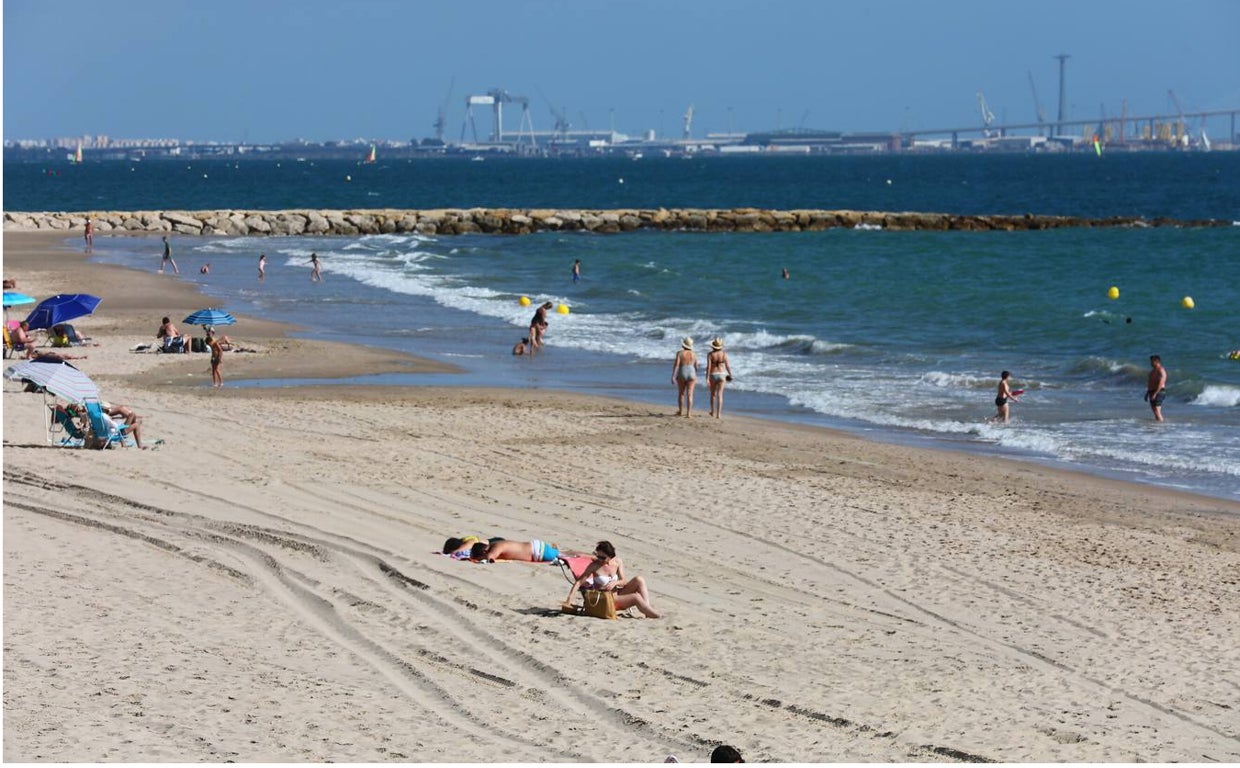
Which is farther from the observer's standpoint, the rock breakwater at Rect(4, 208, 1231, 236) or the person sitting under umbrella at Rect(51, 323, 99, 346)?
the rock breakwater at Rect(4, 208, 1231, 236)

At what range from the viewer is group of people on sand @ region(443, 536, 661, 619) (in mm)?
10477

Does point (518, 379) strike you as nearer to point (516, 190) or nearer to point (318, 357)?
point (318, 357)

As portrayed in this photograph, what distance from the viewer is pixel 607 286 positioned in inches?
1604

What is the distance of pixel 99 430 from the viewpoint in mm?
15836

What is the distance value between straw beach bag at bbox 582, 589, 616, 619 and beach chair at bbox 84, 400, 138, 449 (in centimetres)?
741

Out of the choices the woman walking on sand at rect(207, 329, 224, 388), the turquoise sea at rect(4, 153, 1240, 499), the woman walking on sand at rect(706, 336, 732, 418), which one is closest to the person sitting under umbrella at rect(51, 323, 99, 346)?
the turquoise sea at rect(4, 153, 1240, 499)

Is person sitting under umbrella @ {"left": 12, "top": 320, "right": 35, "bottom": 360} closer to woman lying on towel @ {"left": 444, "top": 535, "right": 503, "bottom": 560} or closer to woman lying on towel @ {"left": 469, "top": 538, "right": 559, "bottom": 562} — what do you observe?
woman lying on towel @ {"left": 444, "top": 535, "right": 503, "bottom": 560}

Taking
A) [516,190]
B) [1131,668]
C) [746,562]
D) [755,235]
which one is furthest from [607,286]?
[516,190]

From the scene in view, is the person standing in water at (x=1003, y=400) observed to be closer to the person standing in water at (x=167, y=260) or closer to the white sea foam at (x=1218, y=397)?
the white sea foam at (x=1218, y=397)

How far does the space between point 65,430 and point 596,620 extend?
8376mm

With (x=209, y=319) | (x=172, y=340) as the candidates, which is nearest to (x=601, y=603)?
(x=209, y=319)

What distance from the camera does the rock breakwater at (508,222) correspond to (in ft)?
204

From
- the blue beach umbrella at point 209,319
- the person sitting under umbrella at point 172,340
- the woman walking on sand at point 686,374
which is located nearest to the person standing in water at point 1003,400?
the woman walking on sand at point 686,374

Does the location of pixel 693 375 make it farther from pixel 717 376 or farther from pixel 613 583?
pixel 613 583
